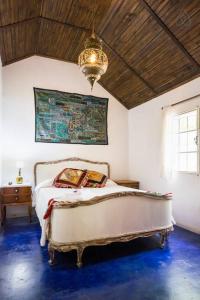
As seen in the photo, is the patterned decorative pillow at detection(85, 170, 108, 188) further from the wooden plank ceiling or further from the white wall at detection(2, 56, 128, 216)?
the wooden plank ceiling

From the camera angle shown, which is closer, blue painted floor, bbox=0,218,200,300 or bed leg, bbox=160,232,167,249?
blue painted floor, bbox=0,218,200,300

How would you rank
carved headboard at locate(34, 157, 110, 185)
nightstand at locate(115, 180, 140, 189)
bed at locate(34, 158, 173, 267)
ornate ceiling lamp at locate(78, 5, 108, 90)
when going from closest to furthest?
bed at locate(34, 158, 173, 267) < ornate ceiling lamp at locate(78, 5, 108, 90) < carved headboard at locate(34, 157, 110, 185) < nightstand at locate(115, 180, 140, 189)

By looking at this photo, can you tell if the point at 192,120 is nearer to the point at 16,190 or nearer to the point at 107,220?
the point at 107,220

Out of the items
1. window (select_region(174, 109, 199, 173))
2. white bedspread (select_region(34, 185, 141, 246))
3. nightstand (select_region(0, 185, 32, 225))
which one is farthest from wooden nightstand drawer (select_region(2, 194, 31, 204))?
window (select_region(174, 109, 199, 173))

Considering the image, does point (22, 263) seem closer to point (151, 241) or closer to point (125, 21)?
point (151, 241)

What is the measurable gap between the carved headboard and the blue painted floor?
1544 millimetres

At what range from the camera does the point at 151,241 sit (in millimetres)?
3293

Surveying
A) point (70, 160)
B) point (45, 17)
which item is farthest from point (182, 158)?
point (45, 17)

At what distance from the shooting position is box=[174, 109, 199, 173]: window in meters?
3.73

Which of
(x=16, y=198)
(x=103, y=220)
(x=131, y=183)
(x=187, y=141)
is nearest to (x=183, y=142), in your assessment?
(x=187, y=141)

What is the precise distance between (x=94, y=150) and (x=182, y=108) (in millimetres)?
2201

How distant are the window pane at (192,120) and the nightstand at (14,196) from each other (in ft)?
10.4

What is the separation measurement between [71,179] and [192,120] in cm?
247

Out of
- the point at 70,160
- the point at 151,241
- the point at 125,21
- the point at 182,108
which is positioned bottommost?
the point at 151,241
